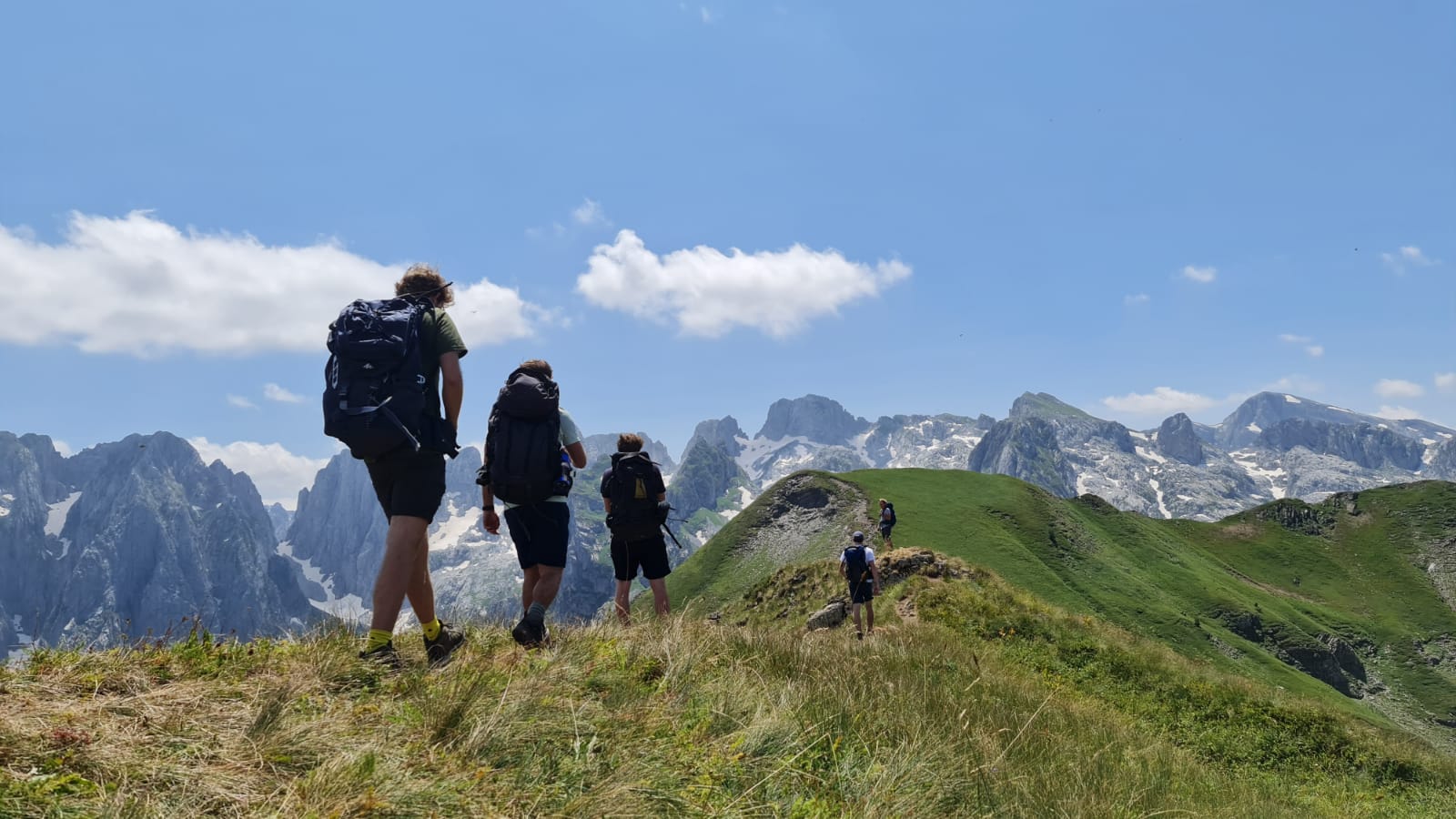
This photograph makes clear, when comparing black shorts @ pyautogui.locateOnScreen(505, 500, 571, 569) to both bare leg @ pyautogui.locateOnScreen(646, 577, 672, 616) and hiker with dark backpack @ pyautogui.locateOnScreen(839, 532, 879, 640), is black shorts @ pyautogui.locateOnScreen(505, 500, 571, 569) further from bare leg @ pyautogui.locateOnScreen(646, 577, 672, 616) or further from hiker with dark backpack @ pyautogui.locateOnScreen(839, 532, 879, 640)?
hiker with dark backpack @ pyautogui.locateOnScreen(839, 532, 879, 640)

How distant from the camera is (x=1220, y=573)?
8656 centimetres

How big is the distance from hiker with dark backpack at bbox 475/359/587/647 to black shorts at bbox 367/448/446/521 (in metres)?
1.20

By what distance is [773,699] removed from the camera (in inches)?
198

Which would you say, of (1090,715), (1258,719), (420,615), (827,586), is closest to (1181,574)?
(827,586)

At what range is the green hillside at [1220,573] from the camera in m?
61.6

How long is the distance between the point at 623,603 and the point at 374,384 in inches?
184

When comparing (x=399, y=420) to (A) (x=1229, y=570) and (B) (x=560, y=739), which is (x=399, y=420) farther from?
(A) (x=1229, y=570)

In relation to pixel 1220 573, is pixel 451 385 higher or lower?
higher

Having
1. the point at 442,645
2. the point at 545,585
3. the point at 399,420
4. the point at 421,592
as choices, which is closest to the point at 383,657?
the point at 442,645

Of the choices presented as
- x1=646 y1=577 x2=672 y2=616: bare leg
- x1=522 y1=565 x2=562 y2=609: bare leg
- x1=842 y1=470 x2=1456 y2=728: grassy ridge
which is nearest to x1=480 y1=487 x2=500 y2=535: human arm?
x1=522 y1=565 x2=562 y2=609: bare leg

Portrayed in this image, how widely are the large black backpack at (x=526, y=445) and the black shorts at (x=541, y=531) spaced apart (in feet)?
0.43

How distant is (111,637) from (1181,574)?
93.0 metres

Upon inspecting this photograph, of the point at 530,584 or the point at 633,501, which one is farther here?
the point at 633,501

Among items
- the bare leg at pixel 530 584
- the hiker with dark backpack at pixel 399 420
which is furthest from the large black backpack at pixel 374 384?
the bare leg at pixel 530 584
